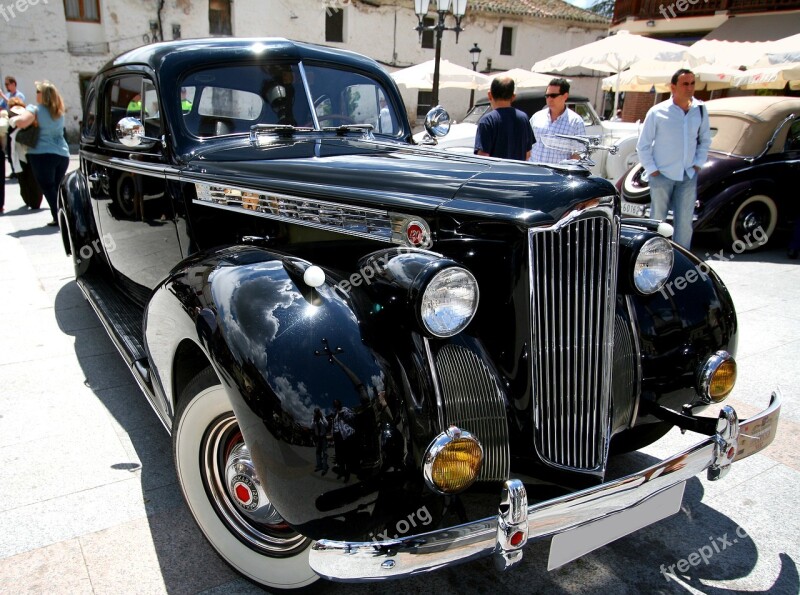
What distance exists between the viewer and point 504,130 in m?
4.84

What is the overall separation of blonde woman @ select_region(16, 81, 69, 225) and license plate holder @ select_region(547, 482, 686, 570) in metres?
7.52

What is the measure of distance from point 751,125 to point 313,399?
23.6 feet

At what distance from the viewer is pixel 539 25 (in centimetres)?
2458

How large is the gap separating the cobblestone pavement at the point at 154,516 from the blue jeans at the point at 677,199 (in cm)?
210

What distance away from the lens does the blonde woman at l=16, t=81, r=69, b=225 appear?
7.11m

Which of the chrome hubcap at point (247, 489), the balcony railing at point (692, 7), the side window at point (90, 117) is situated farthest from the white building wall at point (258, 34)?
the chrome hubcap at point (247, 489)

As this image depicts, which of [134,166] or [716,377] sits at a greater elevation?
[134,166]

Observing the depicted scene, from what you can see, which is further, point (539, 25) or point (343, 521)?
point (539, 25)

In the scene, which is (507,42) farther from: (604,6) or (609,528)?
(609,528)

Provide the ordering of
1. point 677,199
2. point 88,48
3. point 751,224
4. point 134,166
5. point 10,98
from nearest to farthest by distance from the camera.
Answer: point 134,166 → point 677,199 → point 751,224 → point 10,98 → point 88,48

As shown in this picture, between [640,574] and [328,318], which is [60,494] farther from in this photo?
[640,574]

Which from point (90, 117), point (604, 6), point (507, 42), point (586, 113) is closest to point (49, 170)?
point (90, 117)

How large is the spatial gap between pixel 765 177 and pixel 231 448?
22.6ft

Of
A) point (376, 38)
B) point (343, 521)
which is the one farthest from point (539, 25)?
point (343, 521)
